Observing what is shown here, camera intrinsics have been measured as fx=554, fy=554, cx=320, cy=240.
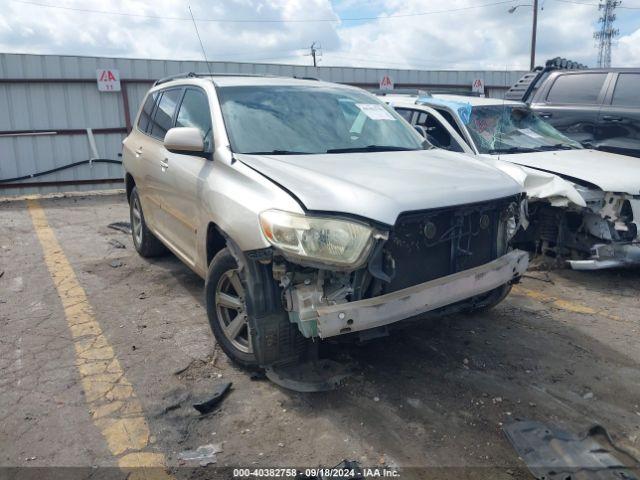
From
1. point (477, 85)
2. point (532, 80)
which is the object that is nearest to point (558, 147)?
point (532, 80)

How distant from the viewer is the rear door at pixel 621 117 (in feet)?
23.0

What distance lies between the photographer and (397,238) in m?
3.12

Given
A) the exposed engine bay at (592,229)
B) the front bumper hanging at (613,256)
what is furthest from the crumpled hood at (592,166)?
the front bumper hanging at (613,256)

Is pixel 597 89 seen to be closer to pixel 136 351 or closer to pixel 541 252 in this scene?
pixel 541 252

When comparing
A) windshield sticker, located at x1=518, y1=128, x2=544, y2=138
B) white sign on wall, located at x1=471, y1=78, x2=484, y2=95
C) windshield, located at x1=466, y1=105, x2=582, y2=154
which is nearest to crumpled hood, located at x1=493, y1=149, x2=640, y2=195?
windshield, located at x1=466, y1=105, x2=582, y2=154

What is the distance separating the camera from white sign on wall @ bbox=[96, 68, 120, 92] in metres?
11.7

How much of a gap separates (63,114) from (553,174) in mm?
10006

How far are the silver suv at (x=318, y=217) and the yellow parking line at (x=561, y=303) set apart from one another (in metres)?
1.15

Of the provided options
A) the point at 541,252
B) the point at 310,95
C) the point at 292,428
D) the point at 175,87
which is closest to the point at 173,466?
the point at 292,428

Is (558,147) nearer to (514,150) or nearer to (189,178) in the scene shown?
(514,150)

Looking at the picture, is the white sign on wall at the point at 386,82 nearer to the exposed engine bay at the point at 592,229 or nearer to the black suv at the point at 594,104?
the black suv at the point at 594,104

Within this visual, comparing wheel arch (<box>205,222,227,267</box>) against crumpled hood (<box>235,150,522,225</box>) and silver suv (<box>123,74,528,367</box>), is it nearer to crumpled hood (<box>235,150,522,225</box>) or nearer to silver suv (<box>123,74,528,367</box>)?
silver suv (<box>123,74,528,367</box>)

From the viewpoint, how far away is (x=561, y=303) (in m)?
5.08

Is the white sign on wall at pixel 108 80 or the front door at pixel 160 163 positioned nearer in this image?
the front door at pixel 160 163
